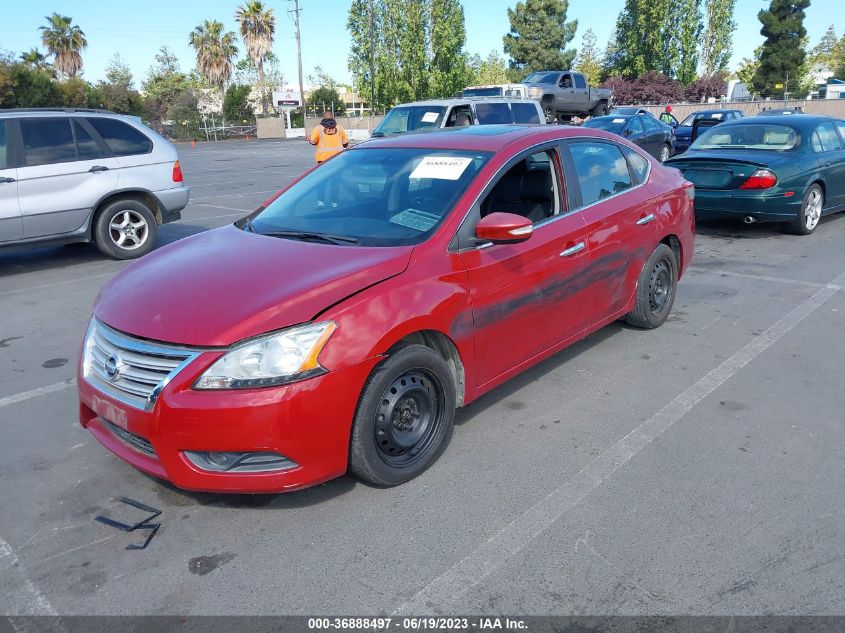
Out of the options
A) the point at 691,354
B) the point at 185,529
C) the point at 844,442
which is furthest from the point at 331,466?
the point at 691,354

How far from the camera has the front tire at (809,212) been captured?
9.30m

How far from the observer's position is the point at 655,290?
5.61 m

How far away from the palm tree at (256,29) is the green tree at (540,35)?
24.1m

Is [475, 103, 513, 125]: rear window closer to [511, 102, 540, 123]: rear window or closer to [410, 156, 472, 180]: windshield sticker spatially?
[511, 102, 540, 123]: rear window

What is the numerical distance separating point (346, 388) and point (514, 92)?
23467 millimetres

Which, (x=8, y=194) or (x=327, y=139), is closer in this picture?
(x=8, y=194)

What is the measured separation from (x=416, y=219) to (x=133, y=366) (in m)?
1.64

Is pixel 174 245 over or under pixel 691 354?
over

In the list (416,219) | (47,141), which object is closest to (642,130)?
(47,141)

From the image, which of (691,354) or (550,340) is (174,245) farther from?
(691,354)

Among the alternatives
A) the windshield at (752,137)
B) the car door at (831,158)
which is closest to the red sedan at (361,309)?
the windshield at (752,137)

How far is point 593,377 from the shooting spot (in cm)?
482

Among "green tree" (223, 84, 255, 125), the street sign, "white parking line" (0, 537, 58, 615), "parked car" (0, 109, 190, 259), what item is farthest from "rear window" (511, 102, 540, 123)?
"green tree" (223, 84, 255, 125)

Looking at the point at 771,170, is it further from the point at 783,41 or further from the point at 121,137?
the point at 783,41
